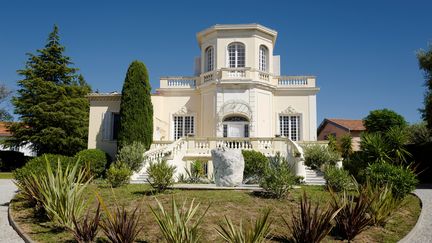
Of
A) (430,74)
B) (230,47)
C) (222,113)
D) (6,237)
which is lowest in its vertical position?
(6,237)

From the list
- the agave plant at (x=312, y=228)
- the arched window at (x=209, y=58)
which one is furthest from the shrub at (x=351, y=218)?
the arched window at (x=209, y=58)

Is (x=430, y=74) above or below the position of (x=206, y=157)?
above

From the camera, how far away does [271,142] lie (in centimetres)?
2094

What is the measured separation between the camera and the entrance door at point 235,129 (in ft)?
80.5

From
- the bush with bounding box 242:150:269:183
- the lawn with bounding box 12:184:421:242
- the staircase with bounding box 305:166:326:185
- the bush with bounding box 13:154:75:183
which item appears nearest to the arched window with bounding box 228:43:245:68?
the bush with bounding box 242:150:269:183

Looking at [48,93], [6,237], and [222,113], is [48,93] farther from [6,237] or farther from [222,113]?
[6,237]

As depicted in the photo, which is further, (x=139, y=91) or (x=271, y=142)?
(x=139, y=91)

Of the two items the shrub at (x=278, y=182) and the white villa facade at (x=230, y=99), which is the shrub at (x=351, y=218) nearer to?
the shrub at (x=278, y=182)

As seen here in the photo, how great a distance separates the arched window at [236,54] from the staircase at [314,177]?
Result: 10.6 meters

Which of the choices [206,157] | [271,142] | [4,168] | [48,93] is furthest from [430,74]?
[4,168]

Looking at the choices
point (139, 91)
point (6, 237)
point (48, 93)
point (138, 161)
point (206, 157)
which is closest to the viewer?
point (6, 237)

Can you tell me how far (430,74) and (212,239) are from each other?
66.1 feet

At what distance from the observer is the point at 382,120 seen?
2731 cm

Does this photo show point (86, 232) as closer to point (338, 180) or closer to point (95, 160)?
point (338, 180)
